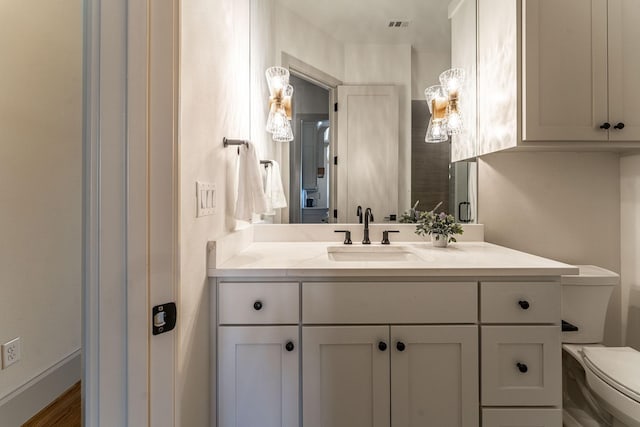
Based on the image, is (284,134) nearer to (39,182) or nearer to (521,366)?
(39,182)

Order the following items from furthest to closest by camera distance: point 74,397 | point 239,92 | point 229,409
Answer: point 74,397
point 239,92
point 229,409

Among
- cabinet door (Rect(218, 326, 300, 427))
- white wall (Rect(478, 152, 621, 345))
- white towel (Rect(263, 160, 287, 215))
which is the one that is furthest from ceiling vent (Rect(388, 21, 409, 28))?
cabinet door (Rect(218, 326, 300, 427))

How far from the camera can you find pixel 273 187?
5.51 ft

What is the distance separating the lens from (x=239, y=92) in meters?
1.49

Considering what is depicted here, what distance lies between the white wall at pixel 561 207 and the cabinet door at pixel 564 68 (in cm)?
34

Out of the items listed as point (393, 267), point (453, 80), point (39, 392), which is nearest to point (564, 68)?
point (453, 80)

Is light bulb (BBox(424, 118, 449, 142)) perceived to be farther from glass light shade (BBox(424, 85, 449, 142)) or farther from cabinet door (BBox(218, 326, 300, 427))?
cabinet door (BBox(218, 326, 300, 427))

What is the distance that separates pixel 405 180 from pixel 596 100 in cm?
95

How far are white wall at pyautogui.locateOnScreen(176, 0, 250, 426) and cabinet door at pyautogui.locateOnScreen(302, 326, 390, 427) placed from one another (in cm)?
38

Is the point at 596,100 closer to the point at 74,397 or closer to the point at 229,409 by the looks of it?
the point at 229,409

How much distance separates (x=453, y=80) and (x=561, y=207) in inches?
39.4

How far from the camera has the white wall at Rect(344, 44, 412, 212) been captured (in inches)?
68.3

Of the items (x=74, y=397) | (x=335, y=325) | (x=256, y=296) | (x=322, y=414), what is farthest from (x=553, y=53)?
(x=74, y=397)

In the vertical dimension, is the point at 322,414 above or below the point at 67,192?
below
